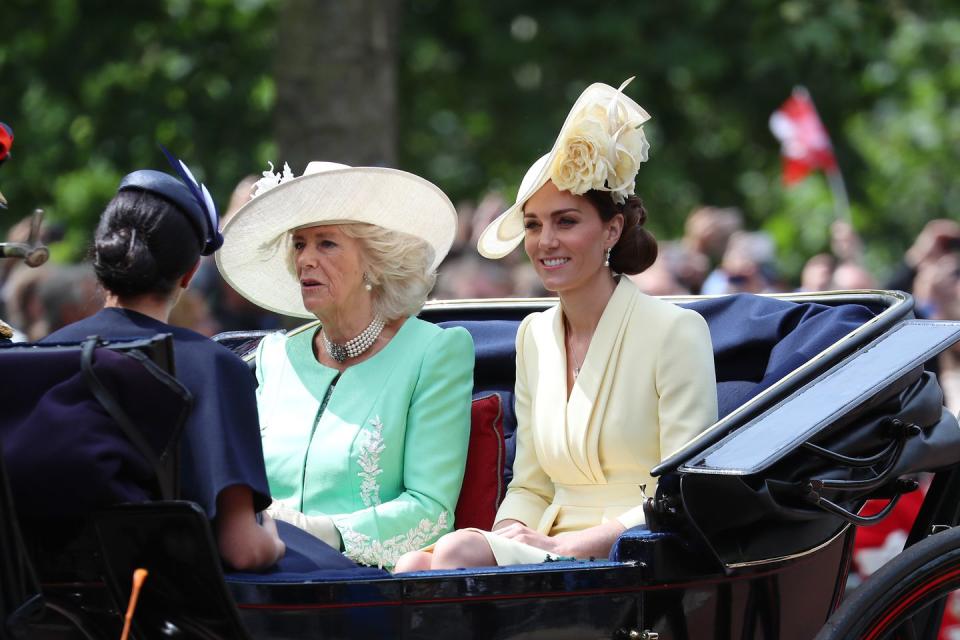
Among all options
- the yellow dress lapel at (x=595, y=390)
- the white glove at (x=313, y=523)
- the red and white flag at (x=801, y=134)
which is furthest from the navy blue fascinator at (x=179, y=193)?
the red and white flag at (x=801, y=134)

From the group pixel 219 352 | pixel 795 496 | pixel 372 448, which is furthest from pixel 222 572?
pixel 795 496

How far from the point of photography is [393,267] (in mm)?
4102

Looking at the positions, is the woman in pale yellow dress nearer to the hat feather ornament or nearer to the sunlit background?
the hat feather ornament

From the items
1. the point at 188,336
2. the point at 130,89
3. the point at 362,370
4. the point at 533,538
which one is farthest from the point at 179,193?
the point at 130,89

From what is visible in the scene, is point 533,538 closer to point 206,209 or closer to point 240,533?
point 240,533

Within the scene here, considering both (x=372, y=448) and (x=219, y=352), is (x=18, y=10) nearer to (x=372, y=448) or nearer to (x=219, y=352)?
(x=372, y=448)

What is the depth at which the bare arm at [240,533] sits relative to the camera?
9.87ft

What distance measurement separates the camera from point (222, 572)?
9.38ft

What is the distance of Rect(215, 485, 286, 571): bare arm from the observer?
9.87 ft

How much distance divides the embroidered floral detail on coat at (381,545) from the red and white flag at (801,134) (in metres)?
6.69

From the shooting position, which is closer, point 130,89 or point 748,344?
point 748,344

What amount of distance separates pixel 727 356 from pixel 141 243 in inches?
71.8

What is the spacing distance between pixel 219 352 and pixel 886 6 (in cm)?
838

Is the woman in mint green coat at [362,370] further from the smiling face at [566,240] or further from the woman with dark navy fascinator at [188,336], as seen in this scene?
the woman with dark navy fascinator at [188,336]
